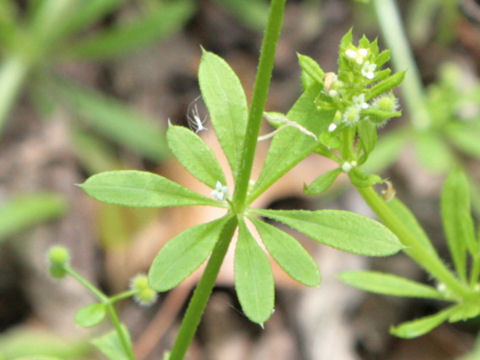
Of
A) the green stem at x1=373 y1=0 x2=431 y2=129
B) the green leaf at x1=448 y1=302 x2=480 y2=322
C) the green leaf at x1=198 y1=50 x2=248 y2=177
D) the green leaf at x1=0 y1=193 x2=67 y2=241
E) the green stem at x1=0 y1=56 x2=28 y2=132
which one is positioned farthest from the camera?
the green stem at x1=0 y1=56 x2=28 y2=132

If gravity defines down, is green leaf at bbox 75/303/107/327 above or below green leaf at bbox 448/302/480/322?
above

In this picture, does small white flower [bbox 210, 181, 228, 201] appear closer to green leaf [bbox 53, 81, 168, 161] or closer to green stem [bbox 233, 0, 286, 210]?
green stem [bbox 233, 0, 286, 210]

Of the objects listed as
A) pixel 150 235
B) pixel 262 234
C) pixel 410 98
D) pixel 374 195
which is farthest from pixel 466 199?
pixel 150 235

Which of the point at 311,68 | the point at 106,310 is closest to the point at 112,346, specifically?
the point at 106,310

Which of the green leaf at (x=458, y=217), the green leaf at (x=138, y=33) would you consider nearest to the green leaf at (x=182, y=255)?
the green leaf at (x=458, y=217)

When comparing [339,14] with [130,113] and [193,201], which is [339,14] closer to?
[130,113]

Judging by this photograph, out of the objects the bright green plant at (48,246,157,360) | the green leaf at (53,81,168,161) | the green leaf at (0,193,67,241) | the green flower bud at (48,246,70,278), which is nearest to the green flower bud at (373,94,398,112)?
the bright green plant at (48,246,157,360)
